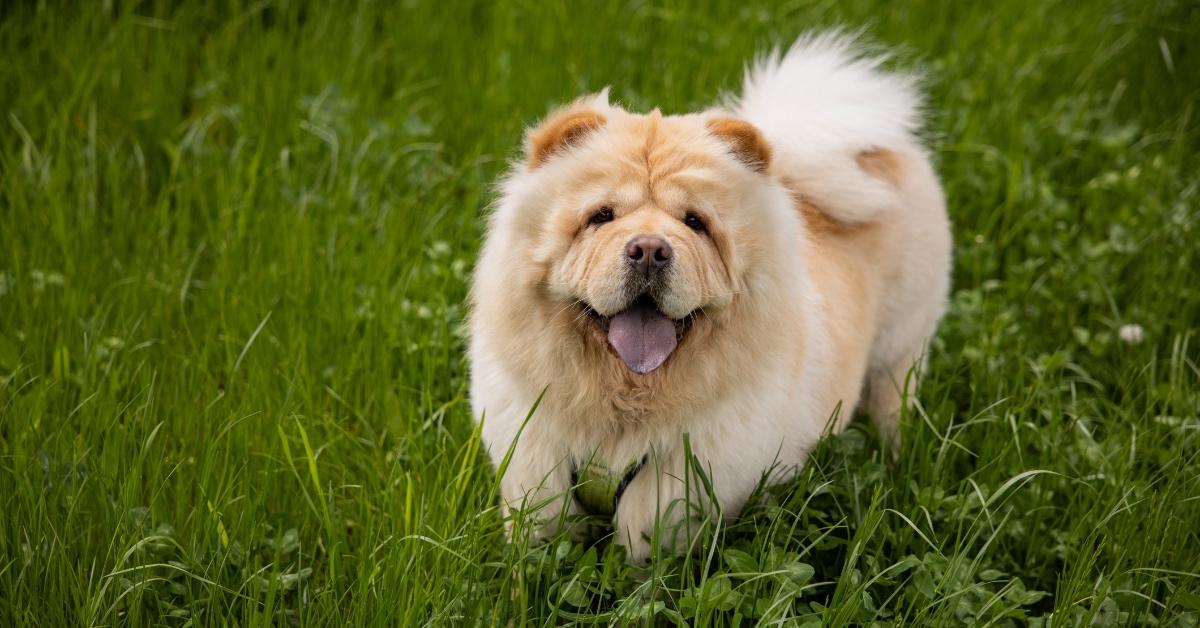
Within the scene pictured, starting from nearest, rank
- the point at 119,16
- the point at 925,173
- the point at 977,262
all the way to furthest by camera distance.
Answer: the point at 925,173 → the point at 977,262 → the point at 119,16

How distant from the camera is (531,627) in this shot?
2771mm

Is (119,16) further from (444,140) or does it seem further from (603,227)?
(603,227)

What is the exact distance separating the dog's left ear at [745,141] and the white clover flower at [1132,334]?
7.28 feet

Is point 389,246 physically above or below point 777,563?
above

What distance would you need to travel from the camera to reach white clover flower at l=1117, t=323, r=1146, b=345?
166 inches

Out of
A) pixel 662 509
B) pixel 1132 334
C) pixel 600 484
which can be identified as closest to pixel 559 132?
pixel 600 484

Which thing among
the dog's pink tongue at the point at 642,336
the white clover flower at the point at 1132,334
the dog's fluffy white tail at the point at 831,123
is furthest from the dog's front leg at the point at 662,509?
the white clover flower at the point at 1132,334

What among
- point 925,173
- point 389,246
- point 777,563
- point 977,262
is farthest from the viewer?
point 977,262

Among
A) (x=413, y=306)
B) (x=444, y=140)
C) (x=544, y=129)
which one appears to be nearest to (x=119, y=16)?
(x=444, y=140)

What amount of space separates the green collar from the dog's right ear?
88cm

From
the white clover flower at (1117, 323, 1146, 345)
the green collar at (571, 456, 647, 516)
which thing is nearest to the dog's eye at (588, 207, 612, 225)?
the green collar at (571, 456, 647, 516)

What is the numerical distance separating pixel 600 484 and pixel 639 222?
2.59 feet

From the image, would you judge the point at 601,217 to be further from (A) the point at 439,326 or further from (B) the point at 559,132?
(A) the point at 439,326

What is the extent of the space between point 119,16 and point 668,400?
4.25 meters
